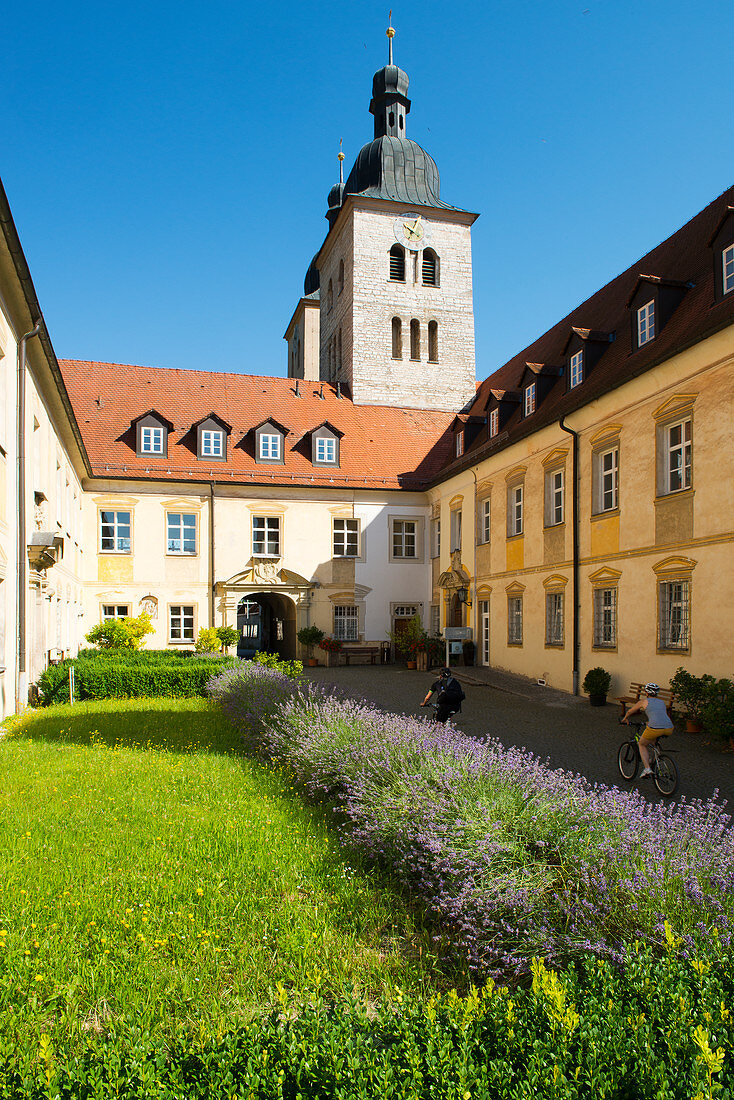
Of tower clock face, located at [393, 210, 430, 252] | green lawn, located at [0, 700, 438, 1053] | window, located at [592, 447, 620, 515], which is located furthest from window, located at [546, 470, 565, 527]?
tower clock face, located at [393, 210, 430, 252]

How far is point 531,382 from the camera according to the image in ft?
79.7

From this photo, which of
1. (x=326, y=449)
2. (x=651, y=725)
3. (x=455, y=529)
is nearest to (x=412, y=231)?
(x=326, y=449)

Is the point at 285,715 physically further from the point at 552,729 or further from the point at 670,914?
the point at 670,914

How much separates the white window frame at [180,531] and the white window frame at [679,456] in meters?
19.6

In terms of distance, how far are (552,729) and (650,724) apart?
536 cm

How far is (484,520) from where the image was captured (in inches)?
1082

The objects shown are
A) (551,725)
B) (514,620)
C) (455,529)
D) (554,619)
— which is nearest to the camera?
(551,725)

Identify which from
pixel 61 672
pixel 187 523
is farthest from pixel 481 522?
pixel 61 672

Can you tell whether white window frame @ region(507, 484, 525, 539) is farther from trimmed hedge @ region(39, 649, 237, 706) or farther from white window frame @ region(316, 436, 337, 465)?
trimmed hedge @ region(39, 649, 237, 706)

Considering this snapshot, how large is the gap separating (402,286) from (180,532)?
667 inches

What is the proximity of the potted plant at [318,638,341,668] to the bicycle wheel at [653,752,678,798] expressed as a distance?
21533mm

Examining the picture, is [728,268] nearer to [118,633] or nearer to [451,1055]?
[451,1055]

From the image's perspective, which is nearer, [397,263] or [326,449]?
[326,449]

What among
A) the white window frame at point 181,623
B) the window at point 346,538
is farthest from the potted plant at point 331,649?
the white window frame at point 181,623
